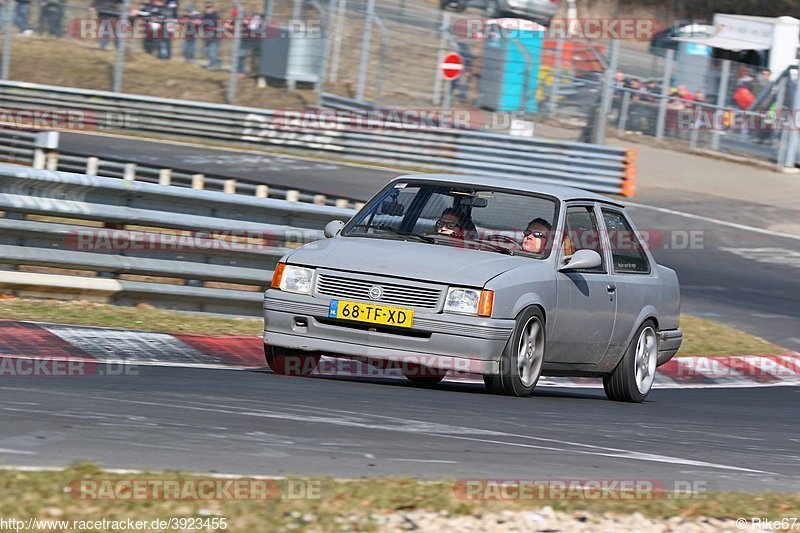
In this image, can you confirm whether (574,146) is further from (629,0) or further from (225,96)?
(629,0)

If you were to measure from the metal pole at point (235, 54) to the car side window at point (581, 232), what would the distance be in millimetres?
21304

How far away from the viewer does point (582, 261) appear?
334 inches

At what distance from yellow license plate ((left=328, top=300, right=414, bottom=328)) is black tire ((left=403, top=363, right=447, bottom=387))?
0.29 metres

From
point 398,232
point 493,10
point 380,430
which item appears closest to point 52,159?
point 398,232

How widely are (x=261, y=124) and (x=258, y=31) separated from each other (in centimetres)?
269

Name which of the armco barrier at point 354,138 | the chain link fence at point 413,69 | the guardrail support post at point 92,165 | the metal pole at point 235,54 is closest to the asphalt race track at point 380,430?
the guardrail support post at point 92,165

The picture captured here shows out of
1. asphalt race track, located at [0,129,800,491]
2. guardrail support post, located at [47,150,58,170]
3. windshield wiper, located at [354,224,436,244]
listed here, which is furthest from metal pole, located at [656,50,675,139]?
windshield wiper, located at [354,224,436,244]

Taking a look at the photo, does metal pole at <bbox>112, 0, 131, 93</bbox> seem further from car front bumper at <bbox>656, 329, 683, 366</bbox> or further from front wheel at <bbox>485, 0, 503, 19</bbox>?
car front bumper at <bbox>656, 329, 683, 366</bbox>

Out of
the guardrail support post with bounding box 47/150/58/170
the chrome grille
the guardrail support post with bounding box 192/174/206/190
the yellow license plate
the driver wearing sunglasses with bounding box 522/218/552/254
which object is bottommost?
the guardrail support post with bounding box 47/150/58/170

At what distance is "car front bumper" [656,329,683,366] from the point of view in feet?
33.2

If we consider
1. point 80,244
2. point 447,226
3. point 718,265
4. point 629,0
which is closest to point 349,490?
point 447,226

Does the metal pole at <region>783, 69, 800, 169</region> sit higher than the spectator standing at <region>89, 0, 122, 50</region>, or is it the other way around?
the spectator standing at <region>89, 0, 122, 50</region>

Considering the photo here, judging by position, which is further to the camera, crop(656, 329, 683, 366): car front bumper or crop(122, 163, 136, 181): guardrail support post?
crop(122, 163, 136, 181): guardrail support post

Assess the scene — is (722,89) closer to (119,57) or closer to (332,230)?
(119,57)
